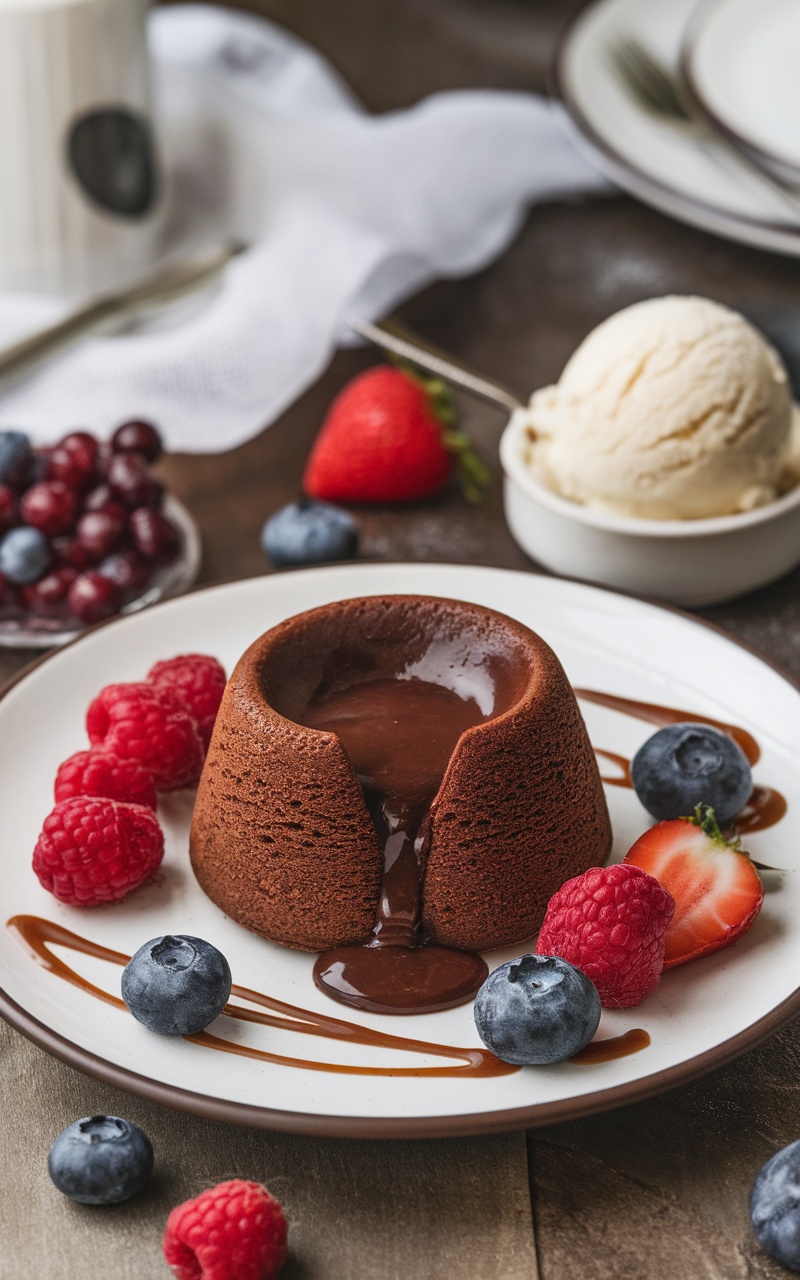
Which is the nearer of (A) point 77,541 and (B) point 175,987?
(B) point 175,987

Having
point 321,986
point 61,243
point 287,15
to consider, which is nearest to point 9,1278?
point 321,986

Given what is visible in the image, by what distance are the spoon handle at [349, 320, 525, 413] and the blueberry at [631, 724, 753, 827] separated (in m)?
0.78

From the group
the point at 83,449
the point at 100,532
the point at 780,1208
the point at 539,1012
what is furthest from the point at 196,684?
the point at 780,1208

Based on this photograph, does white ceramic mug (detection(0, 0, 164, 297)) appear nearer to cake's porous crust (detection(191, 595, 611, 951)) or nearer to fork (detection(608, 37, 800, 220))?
fork (detection(608, 37, 800, 220))

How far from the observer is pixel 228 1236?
1110 millimetres

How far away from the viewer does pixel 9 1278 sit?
1170 mm

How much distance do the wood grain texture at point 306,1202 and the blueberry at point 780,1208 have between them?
188 millimetres

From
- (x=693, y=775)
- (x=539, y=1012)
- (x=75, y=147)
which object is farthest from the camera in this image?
(x=75, y=147)

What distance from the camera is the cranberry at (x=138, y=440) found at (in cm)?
212

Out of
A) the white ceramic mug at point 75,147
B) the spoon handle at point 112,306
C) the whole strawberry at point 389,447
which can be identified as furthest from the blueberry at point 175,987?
the white ceramic mug at point 75,147

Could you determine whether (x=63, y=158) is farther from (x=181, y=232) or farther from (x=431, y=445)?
(x=431, y=445)

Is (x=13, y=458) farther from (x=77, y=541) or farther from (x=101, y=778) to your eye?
(x=101, y=778)

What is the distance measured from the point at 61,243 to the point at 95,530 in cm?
89

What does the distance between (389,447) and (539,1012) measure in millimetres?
1200
